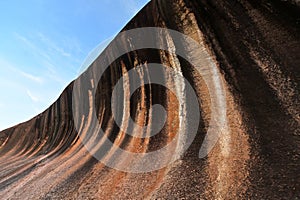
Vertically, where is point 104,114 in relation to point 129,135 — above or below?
above

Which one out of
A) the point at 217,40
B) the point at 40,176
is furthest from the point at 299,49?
the point at 40,176

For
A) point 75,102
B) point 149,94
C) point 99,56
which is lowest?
point 149,94

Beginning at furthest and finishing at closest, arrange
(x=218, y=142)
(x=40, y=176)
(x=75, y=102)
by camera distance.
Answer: (x=75, y=102)
(x=40, y=176)
(x=218, y=142)

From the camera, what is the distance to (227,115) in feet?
6.75

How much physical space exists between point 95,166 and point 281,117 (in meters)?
1.59

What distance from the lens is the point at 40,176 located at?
124 inches

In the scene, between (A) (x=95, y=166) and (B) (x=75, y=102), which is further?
(B) (x=75, y=102)

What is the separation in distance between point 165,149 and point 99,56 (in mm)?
1685

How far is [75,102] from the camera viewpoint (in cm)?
445

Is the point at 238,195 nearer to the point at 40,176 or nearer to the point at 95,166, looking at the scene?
the point at 95,166

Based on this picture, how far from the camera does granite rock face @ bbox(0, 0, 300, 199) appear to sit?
1.74m

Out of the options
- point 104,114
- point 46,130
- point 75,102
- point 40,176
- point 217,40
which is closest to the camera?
point 217,40

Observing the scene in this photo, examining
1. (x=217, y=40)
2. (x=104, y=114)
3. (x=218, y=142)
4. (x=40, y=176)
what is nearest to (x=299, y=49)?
(x=217, y=40)

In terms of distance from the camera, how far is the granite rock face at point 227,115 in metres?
1.74
